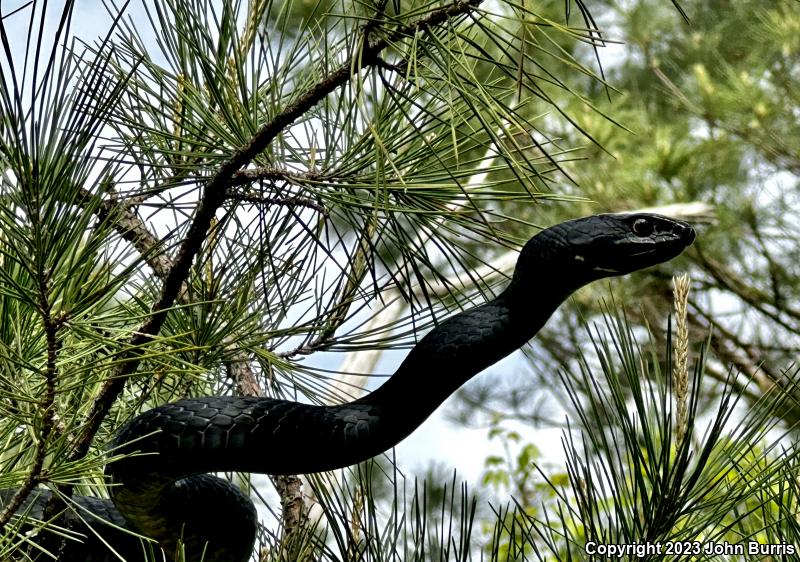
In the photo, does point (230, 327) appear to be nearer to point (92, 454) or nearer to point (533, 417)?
point (92, 454)

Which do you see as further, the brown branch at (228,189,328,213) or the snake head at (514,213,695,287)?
the brown branch at (228,189,328,213)

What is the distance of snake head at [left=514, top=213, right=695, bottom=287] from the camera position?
2.31ft

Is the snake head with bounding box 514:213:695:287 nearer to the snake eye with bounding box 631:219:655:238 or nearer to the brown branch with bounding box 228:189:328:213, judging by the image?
the snake eye with bounding box 631:219:655:238

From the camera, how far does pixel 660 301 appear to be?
3816 millimetres

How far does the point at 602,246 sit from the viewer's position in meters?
0.71

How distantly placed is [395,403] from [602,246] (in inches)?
7.0

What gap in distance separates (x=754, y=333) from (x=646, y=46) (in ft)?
4.26

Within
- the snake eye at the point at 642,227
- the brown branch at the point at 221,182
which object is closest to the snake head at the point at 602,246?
the snake eye at the point at 642,227

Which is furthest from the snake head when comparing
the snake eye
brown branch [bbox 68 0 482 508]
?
brown branch [bbox 68 0 482 508]

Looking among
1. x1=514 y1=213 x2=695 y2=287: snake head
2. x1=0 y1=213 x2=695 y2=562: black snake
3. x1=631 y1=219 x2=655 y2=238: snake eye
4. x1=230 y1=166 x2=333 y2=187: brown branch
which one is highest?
x1=230 y1=166 x2=333 y2=187: brown branch

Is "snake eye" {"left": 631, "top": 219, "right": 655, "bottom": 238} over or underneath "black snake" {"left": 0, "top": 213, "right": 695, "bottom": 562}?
over

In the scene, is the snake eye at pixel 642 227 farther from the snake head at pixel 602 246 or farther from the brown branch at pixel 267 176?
the brown branch at pixel 267 176

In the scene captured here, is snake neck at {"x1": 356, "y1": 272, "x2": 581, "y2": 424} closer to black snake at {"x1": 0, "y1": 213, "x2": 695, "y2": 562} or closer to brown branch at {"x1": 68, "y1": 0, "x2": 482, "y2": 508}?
black snake at {"x1": 0, "y1": 213, "x2": 695, "y2": 562}

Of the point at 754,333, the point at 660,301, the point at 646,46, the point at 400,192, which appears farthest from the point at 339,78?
the point at 646,46
